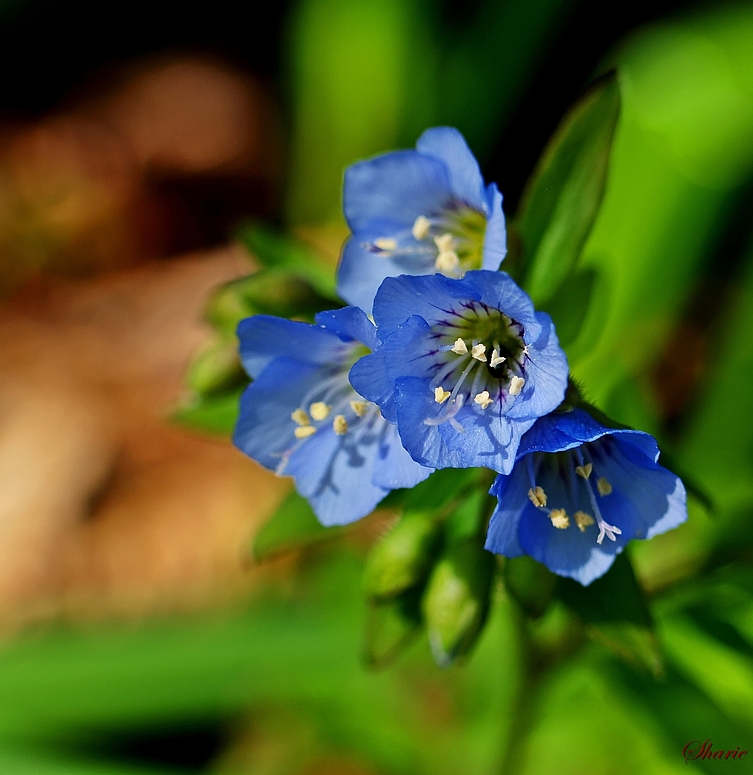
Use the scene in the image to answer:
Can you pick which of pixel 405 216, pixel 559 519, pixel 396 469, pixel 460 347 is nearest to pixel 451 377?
pixel 460 347

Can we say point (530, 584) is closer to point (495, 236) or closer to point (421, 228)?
point (495, 236)

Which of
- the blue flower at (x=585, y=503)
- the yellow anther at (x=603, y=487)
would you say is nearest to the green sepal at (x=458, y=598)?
the blue flower at (x=585, y=503)

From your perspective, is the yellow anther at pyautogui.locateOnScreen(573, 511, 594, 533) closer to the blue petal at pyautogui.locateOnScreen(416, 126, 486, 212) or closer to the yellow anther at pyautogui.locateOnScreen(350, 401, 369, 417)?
the yellow anther at pyautogui.locateOnScreen(350, 401, 369, 417)

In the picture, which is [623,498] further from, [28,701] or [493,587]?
[28,701]

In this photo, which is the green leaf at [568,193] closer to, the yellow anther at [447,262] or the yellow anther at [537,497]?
the yellow anther at [447,262]

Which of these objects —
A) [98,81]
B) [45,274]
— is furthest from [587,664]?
[98,81]

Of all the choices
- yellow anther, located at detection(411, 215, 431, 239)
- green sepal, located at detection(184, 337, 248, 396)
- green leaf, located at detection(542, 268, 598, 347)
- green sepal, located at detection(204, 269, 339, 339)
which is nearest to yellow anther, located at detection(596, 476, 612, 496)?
green leaf, located at detection(542, 268, 598, 347)
